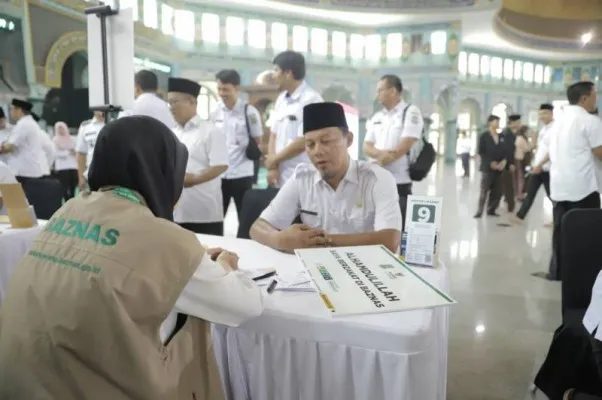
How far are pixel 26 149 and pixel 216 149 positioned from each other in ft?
9.92

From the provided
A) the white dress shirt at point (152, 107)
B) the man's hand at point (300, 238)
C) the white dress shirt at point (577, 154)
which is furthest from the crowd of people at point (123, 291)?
the white dress shirt at point (577, 154)

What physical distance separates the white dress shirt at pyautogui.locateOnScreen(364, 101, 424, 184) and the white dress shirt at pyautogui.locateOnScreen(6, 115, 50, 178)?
11.2 feet

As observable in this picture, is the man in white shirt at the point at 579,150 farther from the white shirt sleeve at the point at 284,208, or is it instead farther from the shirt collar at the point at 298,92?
the white shirt sleeve at the point at 284,208

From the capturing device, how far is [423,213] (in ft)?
5.02

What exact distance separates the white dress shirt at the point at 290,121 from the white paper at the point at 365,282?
1578 millimetres

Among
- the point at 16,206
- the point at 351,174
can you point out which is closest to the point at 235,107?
the point at 16,206

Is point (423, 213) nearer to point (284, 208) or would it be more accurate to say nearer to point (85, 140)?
point (284, 208)

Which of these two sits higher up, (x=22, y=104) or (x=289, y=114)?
(x=22, y=104)

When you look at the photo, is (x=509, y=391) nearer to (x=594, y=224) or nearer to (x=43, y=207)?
(x=594, y=224)

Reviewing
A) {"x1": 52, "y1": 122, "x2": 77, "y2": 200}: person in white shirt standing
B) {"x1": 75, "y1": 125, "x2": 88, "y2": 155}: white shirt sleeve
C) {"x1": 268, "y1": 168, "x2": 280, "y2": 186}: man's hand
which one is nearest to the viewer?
{"x1": 268, "y1": 168, "x2": 280, "y2": 186}: man's hand

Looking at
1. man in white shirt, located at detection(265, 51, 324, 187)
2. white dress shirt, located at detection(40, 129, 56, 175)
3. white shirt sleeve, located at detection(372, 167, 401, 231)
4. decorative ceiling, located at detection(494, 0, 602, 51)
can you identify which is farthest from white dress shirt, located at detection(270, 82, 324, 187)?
decorative ceiling, located at detection(494, 0, 602, 51)

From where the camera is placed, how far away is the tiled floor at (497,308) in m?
2.25

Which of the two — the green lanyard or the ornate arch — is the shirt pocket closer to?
the green lanyard

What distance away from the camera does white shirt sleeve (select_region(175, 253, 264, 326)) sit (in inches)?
38.6
